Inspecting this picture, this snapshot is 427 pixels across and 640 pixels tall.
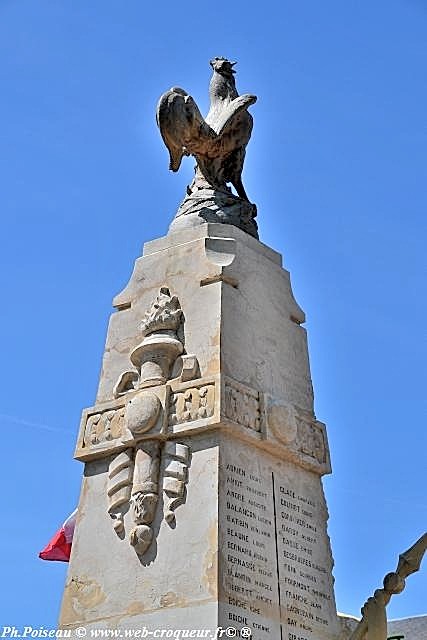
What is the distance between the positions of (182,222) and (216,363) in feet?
8.26

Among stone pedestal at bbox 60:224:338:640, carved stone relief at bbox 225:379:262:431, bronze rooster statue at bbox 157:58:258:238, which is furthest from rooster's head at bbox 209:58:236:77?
carved stone relief at bbox 225:379:262:431

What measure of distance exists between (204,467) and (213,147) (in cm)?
465

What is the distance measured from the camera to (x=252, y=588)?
7234 millimetres

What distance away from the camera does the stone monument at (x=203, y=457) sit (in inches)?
286

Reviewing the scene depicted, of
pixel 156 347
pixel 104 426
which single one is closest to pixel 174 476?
pixel 104 426

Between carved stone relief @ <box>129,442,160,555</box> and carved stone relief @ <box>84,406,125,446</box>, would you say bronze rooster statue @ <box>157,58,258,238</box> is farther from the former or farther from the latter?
carved stone relief @ <box>129,442,160,555</box>

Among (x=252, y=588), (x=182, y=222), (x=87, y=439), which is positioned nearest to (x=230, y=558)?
(x=252, y=588)

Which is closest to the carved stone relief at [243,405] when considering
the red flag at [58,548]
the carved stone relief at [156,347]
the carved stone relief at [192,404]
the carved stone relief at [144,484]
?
the carved stone relief at [192,404]

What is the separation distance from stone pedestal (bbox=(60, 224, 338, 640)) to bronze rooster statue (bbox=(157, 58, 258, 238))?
0.77m

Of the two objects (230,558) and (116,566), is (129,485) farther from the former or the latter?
(230,558)

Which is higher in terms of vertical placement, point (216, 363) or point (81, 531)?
point (216, 363)

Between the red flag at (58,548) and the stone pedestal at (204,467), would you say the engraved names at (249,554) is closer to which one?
the stone pedestal at (204,467)

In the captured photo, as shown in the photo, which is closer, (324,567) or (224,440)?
(224,440)

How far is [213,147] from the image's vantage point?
10.6 meters
